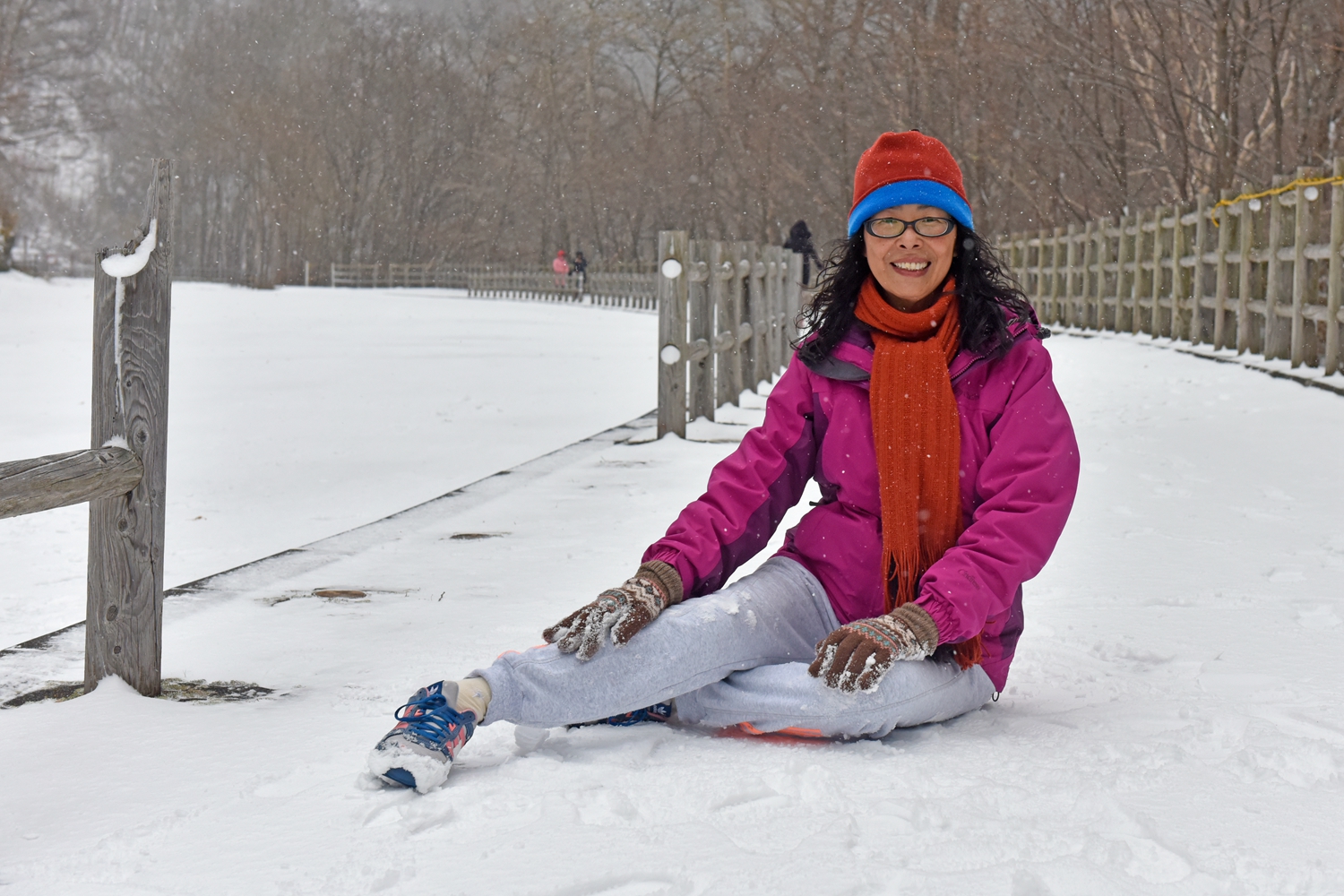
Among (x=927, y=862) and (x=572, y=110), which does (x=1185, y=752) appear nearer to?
(x=927, y=862)

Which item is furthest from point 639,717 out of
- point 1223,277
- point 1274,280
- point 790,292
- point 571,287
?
point 571,287

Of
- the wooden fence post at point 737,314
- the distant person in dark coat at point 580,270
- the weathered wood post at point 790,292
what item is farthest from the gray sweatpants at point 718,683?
the distant person in dark coat at point 580,270

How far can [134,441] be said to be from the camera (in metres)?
2.80

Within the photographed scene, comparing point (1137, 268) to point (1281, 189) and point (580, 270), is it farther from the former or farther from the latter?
point (580, 270)

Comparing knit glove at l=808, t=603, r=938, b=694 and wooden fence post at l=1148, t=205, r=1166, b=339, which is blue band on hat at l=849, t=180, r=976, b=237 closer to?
knit glove at l=808, t=603, r=938, b=694

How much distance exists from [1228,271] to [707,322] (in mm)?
6831

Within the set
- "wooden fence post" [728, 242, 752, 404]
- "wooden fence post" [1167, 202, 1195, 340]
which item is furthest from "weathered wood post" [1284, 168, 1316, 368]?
"wooden fence post" [728, 242, 752, 404]

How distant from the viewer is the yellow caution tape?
10.2m

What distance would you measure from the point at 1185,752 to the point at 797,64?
30907 millimetres

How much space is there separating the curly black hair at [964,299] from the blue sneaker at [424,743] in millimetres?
977

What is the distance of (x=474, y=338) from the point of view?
19.3 m

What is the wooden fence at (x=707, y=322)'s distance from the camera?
791cm

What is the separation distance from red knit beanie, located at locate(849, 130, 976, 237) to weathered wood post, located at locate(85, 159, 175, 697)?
1375mm

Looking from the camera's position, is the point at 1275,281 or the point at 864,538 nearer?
the point at 864,538
